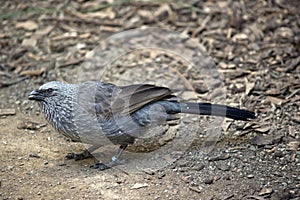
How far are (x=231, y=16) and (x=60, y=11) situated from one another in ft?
11.1

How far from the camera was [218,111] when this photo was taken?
7125 millimetres

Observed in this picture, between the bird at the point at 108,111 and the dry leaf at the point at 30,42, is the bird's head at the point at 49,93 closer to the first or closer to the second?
the bird at the point at 108,111

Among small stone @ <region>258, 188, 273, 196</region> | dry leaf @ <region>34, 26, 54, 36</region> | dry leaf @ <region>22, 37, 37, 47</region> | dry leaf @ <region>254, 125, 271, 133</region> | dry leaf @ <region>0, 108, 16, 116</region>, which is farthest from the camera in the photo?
dry leaf @ <region>34, 26, 54, 36</region>

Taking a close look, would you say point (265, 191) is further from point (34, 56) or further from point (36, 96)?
point (34, 56)

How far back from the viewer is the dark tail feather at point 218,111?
707 centimetres

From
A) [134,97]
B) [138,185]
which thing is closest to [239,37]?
[134,97]

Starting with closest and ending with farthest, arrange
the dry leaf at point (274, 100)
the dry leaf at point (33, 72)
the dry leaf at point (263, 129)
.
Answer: the dry leaf at point (263, 129), the dry leaf at point (274, 100), the dry leaf at point (33, 72)

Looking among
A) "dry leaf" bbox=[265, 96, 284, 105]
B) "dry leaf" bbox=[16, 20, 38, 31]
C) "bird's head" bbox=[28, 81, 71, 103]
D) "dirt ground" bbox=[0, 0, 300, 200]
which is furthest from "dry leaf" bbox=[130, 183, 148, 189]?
"dry leaf" bbox=[16, 20, 38, 31]

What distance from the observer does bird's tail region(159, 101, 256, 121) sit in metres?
7.07

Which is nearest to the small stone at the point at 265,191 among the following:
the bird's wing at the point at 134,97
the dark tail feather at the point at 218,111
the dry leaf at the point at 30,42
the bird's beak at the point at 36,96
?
the dark tail feather at the point at 218,111

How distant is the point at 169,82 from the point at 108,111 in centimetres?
222

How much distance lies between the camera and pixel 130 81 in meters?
8.98

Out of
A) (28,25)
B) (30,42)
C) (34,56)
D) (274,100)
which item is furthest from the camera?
(28,25)

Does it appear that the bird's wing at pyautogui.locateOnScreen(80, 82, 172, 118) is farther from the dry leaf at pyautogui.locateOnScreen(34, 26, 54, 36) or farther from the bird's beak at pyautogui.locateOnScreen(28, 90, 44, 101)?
the dry leaf at pyautogui.locateOnScreen(34, 26, 54, 36)
